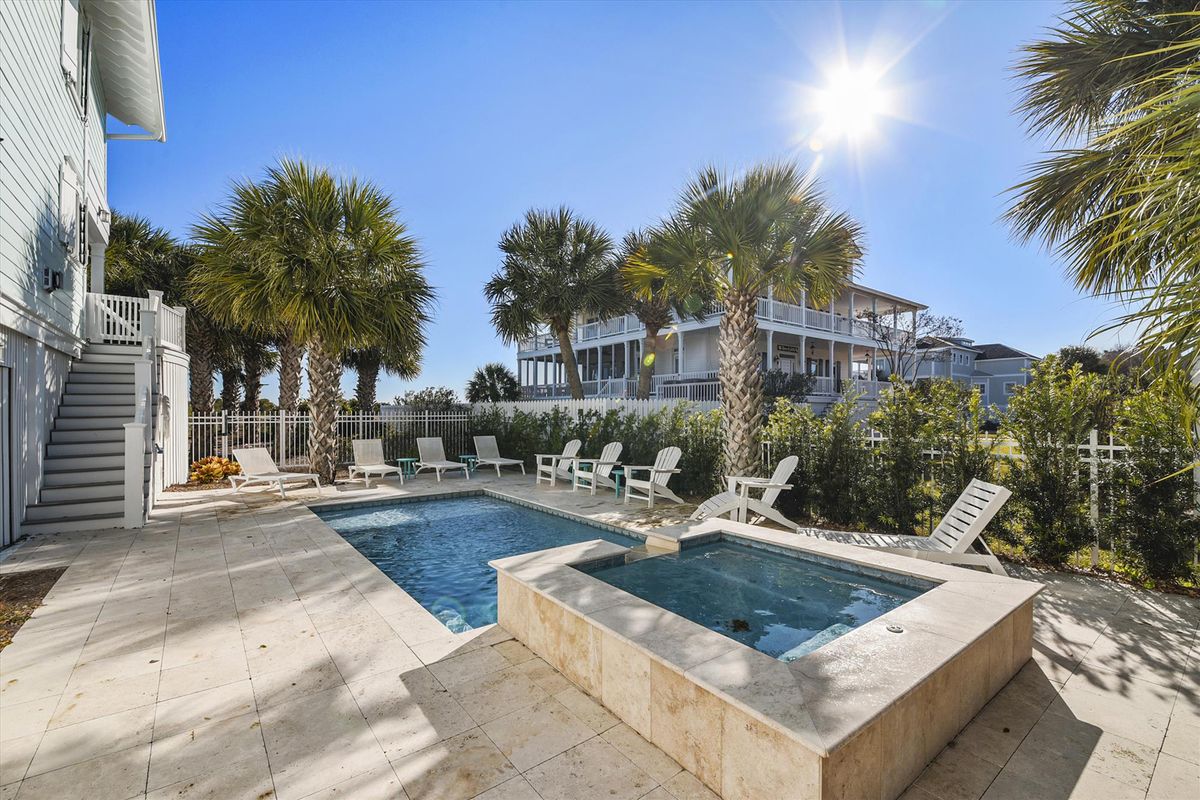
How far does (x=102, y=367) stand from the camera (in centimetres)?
1004

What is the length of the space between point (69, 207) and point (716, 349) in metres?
19.4

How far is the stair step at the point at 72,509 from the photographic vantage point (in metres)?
6.77

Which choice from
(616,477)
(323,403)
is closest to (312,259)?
(323,403)

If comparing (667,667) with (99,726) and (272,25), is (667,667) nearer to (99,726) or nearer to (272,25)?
(99,726)

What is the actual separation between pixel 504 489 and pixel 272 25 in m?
9.13

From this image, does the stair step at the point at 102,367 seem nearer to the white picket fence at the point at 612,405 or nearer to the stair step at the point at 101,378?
the stair step at the point at 101,378

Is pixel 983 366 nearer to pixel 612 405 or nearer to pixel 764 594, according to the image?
pixel 612 405

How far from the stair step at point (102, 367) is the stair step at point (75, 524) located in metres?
4.39

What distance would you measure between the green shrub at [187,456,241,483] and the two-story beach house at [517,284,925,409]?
8944 mm

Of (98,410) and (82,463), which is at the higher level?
(98,410)

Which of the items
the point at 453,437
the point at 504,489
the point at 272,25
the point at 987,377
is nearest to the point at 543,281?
the point at 453,437

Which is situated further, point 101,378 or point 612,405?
point 612,405

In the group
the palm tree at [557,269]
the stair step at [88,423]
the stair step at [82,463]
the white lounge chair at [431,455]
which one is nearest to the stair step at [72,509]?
the stair step at [82,463]

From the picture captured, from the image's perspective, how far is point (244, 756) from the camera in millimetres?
2428
